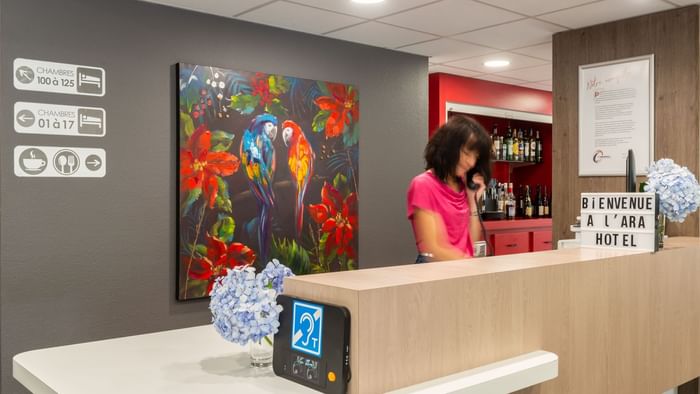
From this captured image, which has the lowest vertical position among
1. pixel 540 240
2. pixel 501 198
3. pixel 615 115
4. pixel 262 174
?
pixel 540 240

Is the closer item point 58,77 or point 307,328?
point 307,328

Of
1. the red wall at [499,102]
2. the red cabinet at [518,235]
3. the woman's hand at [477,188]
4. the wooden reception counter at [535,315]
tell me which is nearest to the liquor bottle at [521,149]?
the red wall at [499,102]

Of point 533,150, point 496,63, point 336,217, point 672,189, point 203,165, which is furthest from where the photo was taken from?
point 533,150

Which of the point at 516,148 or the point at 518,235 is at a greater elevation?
the point at 516,148

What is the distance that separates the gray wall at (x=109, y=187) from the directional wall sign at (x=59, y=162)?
0.03 metres

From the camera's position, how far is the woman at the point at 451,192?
104 inches

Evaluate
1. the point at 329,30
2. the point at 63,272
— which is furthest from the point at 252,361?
the point at 329,30

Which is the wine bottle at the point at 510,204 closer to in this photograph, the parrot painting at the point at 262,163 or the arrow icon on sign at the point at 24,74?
the parrot painting at the point at 262,163

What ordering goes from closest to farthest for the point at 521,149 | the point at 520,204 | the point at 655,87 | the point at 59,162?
the point at 59,162, the point at 655,87, the point at 521,149, the point at 520,204

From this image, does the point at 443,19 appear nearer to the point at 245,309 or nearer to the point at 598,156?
the point at 598,156

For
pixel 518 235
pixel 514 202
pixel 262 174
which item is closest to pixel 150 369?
pixel 262 174

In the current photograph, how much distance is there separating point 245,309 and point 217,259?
243 cm

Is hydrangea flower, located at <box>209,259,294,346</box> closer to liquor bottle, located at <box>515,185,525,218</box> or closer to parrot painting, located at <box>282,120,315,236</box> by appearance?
parrot painting, located at <box>282,120,315,236</box>

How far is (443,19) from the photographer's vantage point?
3.89 m
